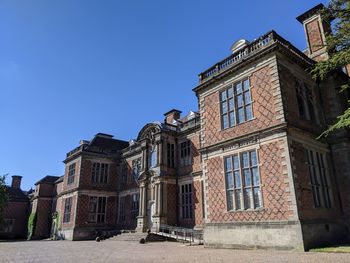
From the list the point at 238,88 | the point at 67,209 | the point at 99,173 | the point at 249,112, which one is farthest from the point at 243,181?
the point at 67,209

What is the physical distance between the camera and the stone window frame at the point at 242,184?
15.3m

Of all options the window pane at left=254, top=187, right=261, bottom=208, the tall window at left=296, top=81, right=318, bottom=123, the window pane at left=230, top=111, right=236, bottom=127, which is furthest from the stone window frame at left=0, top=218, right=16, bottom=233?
the tall window at left=296, top=81, right=318, bottom=123

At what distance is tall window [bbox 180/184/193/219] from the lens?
24.6 m

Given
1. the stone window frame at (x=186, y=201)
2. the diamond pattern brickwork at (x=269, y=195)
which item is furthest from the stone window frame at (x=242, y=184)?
the stone window frame at (x=186, y=201)

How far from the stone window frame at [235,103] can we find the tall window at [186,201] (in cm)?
908

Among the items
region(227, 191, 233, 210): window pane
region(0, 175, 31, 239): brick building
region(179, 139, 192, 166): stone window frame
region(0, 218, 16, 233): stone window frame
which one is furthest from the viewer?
region(0, 175, 31, 239): brick building

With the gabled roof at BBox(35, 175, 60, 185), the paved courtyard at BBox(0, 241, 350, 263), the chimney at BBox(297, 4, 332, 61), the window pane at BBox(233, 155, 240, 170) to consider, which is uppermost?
the chimney at BBox(297, 4, 332, 61)

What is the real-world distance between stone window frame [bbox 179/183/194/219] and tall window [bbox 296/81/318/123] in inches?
443

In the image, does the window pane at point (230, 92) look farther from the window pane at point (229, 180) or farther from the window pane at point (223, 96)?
the window pane at point (229, 180)

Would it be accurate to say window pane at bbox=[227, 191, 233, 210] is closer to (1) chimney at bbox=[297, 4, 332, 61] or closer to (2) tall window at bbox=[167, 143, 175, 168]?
(2) tall window at bbox=[167, 143, 175, 168]

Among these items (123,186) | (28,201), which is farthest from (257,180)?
(28,201)

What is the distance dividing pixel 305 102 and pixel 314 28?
7631mm

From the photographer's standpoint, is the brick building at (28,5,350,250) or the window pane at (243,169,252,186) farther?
the window pane at (243,169,252,186)

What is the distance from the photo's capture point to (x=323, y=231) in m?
14.4
